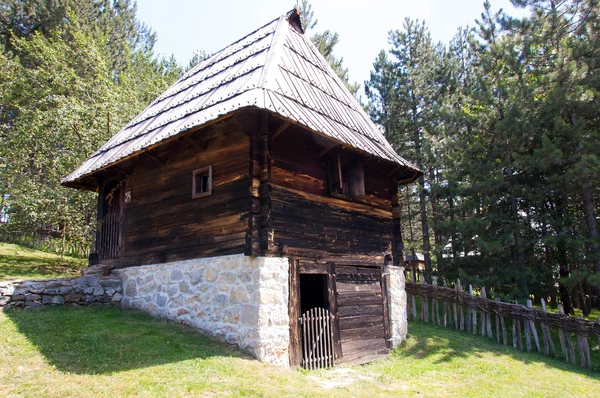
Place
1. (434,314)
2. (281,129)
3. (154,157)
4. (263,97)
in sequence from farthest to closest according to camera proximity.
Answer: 1. (434,314)
2. (154,157)
3. (281,129)
4. (263,97)

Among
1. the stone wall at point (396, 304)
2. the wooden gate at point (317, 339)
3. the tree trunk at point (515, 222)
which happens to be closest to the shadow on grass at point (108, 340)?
the wooden gate at point (317, 339)

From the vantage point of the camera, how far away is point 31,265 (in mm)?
15688

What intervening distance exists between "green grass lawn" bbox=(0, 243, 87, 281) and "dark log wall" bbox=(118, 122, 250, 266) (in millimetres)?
6230

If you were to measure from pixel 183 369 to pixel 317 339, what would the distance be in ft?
8.52

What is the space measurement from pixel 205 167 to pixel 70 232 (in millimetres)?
10379

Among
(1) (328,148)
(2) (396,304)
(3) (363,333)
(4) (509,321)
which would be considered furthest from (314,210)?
(4) (509,321)

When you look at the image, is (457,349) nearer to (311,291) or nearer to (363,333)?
(363,333)

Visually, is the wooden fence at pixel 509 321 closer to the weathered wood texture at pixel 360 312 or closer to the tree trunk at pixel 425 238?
the weathered wood texture at pixel 360 312

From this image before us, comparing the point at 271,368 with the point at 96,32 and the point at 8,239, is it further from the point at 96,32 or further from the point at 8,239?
the point at 96,32

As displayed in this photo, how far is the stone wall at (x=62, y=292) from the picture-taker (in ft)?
27.6

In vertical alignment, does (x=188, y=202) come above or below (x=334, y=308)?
above

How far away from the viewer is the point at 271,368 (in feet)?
21.4

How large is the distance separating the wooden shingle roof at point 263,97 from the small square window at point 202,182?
969mm

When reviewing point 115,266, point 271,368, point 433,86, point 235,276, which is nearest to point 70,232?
point 115,266
